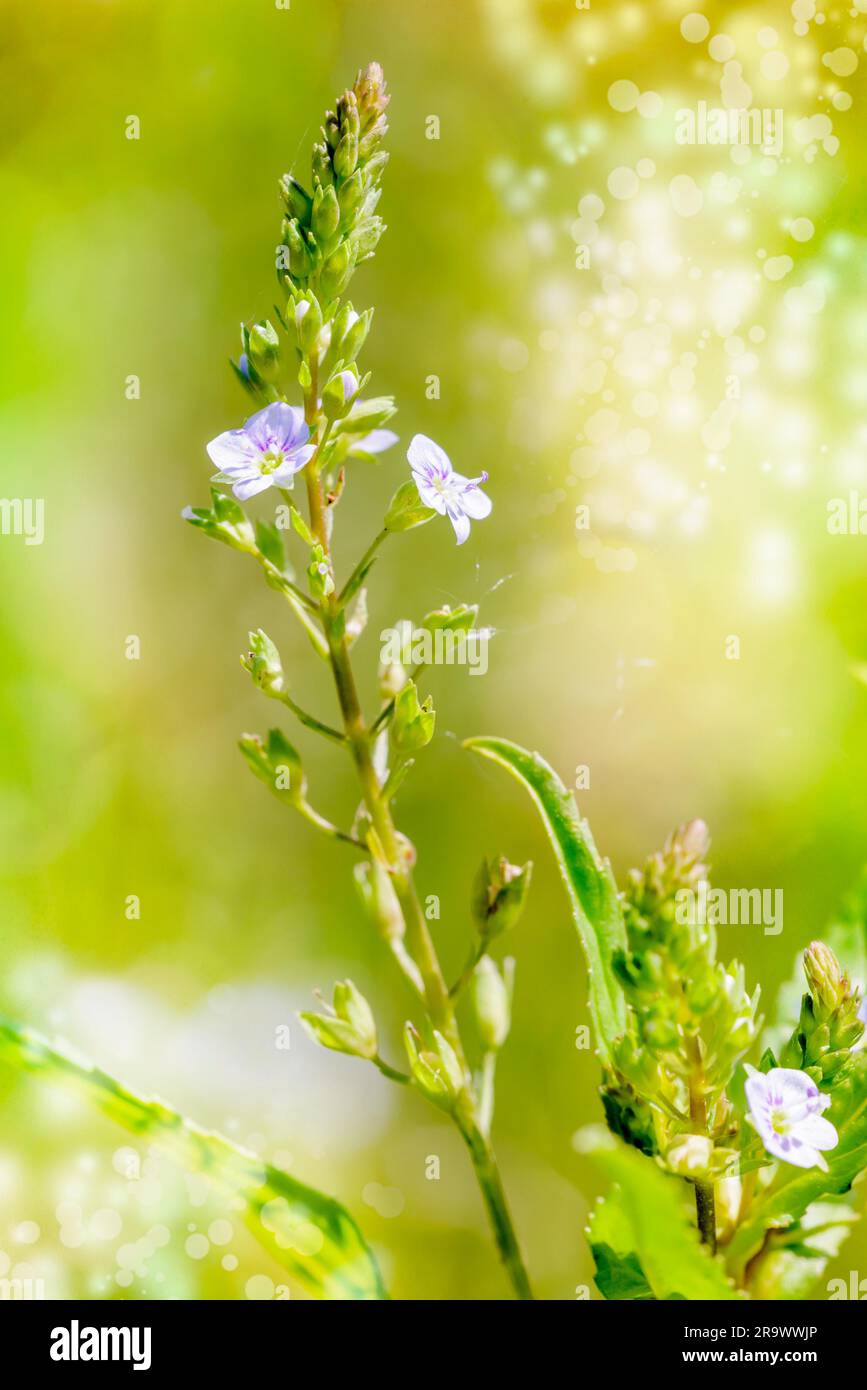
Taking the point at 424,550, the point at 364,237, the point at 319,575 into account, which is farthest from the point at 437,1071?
the point at 424,550

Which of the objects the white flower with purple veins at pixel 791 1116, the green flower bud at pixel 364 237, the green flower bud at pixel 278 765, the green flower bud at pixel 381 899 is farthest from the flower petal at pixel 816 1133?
the green flower bud at pixel 364 237

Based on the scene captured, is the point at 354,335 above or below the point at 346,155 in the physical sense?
below

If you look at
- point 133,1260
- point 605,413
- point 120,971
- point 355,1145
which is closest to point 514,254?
point 605,413

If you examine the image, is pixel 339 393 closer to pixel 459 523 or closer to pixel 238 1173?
pixel 459 523

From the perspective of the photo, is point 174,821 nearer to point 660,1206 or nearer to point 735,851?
point 735,851

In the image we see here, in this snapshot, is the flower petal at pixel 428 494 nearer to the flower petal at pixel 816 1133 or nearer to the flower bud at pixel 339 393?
the flower bud at pixel 339 393

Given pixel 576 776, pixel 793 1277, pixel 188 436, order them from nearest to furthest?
pixel 793 1277, pixel 576 776, pixel 188 436
